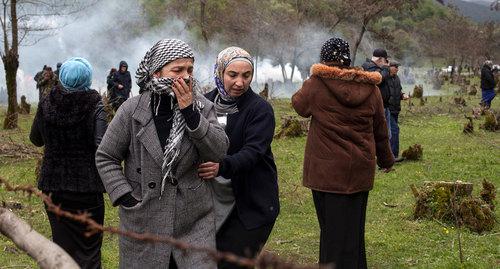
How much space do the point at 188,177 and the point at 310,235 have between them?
135 inches

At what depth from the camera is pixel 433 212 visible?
6871 mm

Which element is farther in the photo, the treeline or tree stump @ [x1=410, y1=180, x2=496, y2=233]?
the treeline

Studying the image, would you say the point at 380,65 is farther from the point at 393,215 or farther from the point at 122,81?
the point at 122,81

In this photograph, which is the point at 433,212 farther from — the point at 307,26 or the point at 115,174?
the point at 307,26

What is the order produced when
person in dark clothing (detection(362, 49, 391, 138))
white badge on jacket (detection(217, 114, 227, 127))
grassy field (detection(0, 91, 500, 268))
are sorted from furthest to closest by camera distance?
1. person in dark clothing (detection(362, 49, 391, 138))
2. grassy field (detection(0, 91, 500, 268))
3. white badge on jacket (detection(217, 114, 227, 127))

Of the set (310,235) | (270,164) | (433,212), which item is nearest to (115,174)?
(270,164)

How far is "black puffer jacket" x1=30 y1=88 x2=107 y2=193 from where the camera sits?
13.8ft

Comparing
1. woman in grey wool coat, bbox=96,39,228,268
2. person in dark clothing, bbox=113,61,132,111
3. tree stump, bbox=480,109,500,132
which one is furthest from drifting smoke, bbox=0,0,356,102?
woman in grey wool coat, bbox=96,39,228,268

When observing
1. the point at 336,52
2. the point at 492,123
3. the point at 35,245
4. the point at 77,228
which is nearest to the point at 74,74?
the point at 77,228

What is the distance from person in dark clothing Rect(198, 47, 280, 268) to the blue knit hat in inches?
35.7

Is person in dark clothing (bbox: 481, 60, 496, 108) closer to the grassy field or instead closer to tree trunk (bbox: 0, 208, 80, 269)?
the grassy field

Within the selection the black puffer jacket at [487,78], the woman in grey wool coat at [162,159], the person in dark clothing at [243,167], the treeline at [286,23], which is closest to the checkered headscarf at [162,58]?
the woman in grey wool coat at [162,159]

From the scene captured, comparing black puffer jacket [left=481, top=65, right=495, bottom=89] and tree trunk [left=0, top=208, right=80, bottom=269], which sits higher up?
tree trunk [left=0, top=208, right=80, bottom=269]

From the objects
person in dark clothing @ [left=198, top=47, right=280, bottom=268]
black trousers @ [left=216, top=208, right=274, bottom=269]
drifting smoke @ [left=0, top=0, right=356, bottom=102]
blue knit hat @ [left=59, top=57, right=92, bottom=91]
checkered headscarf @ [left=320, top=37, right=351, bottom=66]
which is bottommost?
drifting smoke @ [left=0, top=0, right=356, bottom=102]
